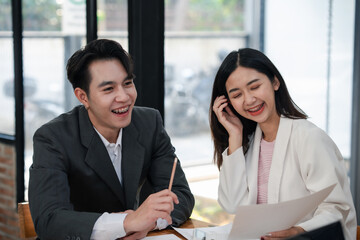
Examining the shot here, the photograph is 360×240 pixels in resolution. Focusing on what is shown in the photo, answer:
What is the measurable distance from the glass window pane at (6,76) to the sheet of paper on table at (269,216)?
273cm

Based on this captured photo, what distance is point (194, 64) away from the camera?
17.9 ft

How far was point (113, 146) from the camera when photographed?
89.3 inches

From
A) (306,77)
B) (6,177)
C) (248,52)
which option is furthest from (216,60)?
(248,52)

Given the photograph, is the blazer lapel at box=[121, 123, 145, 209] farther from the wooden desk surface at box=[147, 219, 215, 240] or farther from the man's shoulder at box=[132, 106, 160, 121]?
the wooden desk surface at box=[147, 219, 215, 240]

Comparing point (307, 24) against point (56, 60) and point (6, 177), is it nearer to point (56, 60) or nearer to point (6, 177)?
point (56, 60)

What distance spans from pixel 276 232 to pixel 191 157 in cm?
360

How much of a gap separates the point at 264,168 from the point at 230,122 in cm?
24

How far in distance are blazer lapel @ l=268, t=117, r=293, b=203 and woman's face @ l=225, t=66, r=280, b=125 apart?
9 centimetres

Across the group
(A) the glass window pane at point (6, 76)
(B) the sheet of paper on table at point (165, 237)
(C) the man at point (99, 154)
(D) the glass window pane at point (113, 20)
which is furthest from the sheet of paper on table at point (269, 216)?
(A) the glass window pane at point (6, 76)

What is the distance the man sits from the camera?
2.00m

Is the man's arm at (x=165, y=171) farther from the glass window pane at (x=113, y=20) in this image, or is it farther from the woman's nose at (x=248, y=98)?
the glass window pane at (x=113, y=20)

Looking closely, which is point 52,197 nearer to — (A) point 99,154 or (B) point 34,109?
(A) point 99,154

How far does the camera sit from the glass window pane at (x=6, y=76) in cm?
397

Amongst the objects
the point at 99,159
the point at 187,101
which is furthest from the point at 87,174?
the point at 187,101
